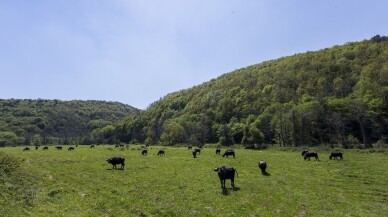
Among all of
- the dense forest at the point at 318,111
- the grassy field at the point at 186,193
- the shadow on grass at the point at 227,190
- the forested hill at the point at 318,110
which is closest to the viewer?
the grassy field at the point at 186,193

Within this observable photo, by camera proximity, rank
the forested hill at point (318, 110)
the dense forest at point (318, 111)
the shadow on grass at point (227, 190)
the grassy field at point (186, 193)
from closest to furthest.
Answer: the grassy field at point (186, 193) < the shadow on grass at point (227, 190) < the dense forest at point (318, 111) < the forested hill at point (318, 110)

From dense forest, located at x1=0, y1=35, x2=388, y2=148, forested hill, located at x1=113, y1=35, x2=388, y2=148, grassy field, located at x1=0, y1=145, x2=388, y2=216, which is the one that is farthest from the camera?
forested hill, located at x1=113, y1=35, x2=388, y2=148

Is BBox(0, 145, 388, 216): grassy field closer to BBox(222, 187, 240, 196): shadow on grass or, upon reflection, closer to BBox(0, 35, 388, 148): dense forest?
BBox(222, 187, 240, 196): shadow on grass

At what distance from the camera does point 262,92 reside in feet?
651

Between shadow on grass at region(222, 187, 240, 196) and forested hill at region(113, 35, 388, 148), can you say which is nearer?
shadow on grass at region(222, 187, 240, 196)

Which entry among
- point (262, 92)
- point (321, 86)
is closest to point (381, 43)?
point (321, 86)

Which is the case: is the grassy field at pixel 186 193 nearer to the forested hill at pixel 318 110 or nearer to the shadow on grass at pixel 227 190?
the shadow on grass at pixel 227 190

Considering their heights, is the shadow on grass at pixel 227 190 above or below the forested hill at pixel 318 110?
below

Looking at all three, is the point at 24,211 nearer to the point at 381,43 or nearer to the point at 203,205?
the point at 203,205

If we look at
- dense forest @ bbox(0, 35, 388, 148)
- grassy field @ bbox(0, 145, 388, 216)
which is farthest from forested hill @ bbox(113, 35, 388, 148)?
grassy field @ bbox(0, 145, 388, 216)

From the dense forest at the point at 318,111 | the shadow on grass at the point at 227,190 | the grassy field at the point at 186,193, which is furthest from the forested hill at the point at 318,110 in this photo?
the shadow on grass at the point at 227,190

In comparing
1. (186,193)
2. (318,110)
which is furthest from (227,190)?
(318,110)

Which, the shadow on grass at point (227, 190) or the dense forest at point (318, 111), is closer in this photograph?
the shadow on grass at point (227, 190)

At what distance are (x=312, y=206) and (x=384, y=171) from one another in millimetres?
24132
